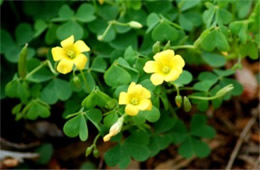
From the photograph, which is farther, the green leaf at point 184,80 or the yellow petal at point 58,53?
the green leaf at point 184,80

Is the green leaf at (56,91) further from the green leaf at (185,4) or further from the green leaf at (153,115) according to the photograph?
the green leaf at (185,4)

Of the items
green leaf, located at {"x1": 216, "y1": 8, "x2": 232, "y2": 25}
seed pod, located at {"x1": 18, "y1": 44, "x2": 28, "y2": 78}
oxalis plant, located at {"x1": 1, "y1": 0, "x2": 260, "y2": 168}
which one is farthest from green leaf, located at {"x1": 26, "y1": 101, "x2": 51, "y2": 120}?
green leaf, located at {"x1": 216, "y1": 8, "x2": 232, "y2": 25}

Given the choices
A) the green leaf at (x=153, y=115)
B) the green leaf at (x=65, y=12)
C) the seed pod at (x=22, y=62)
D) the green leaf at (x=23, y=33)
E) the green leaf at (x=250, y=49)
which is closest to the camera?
the green leaf at (x=153, y=115)

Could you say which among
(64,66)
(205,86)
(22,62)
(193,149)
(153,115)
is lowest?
(193,149)

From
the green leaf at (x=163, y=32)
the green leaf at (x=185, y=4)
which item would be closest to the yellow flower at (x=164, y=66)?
the green leaf at (x=163, y=32)

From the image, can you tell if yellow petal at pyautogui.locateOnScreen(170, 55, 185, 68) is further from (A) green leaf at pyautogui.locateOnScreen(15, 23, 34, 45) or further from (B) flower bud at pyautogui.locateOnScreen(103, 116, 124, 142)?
(A) green leaf at pyautogui.locateOnScreen(15, 23, 34, 45)

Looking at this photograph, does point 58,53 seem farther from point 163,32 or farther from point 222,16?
point 222,16

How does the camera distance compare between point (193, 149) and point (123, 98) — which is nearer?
point (123, 98)

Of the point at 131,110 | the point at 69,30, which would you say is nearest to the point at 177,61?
the point at 131,110
